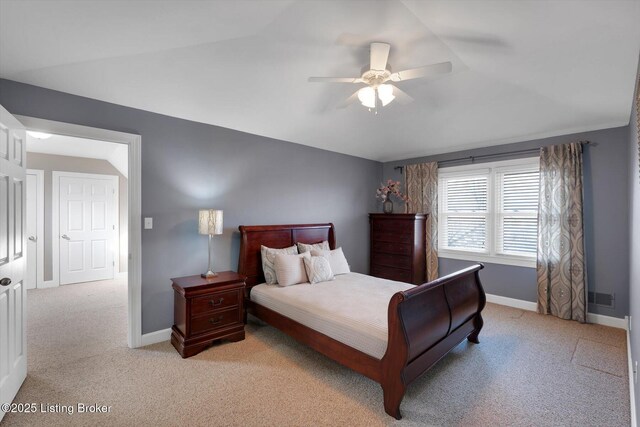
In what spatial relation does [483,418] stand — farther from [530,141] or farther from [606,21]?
[530,141]

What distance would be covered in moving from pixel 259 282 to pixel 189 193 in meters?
1.40

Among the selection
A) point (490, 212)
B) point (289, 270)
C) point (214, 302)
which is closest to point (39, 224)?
point (214, 302)

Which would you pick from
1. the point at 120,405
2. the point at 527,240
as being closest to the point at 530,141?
the point at 527,240

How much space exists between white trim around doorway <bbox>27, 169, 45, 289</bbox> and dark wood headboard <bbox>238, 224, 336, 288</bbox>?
168 inches

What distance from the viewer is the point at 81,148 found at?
5129 millimetres

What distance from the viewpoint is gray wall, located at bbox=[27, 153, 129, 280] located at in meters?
5.21

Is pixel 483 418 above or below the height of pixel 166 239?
below

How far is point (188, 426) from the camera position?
188 cm

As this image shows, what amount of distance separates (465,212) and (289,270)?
126 inches

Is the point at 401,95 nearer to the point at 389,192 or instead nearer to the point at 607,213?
the point at 389,192

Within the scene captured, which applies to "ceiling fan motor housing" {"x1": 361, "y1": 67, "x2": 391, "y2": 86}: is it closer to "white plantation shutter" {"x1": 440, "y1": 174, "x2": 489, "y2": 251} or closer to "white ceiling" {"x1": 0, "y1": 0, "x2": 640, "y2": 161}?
"white ceiling" {"x1": 0, "y1": 0, "x2": 640, "y2": 161}

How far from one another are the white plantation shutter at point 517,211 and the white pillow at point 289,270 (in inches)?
123

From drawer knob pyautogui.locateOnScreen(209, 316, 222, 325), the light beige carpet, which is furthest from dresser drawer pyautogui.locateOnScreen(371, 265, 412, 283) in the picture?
drawer knob pyautogui.locateOnScreen(209, 316, 222, 325)

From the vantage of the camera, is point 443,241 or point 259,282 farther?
point 443,241
